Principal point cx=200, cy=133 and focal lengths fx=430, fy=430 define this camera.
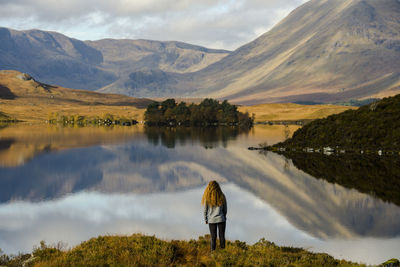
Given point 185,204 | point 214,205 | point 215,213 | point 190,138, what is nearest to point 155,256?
point 215,213

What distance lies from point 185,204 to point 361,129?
126ft

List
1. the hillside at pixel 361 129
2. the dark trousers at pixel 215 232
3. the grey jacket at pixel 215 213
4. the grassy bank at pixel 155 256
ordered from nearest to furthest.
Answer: the grassy bank at pixel 155 256 → the grey jacket at pixel 215 213 → the dark trousers at pixel 215 232 → the hillside at pixel 361 129

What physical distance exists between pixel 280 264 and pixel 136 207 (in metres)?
22.1

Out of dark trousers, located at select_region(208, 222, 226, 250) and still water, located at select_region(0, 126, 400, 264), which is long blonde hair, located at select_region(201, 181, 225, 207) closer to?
dark trousers, located at select_region(208, 222, 226, 250)

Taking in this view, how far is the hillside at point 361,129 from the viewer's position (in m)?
62.2

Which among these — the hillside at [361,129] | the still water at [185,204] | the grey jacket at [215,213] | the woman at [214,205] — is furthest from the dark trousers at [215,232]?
the hillside at [361,129]

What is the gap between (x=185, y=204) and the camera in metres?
38.1

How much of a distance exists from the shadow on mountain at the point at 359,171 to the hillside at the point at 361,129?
3795 millimetres

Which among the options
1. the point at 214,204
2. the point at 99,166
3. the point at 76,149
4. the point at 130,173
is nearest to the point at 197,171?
the point at 130,173

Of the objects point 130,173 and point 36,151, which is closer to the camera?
point 130,173

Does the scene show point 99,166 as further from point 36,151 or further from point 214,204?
point 214,204

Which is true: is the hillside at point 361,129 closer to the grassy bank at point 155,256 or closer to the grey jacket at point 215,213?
the grassy bank at point 155,256

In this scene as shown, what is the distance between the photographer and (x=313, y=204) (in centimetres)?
3703

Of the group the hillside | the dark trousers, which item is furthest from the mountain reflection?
the dark trousers
